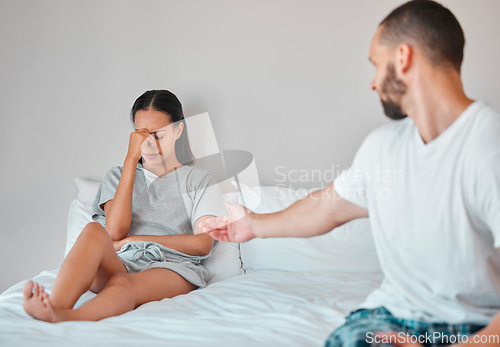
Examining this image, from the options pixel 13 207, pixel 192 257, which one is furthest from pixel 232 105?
pixel 13 207

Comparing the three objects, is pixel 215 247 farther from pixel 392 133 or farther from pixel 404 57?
pixel 404 57

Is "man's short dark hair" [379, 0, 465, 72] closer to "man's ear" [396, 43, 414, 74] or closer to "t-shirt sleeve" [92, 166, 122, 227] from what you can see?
"man's ear" [396, 43, 414, 74]

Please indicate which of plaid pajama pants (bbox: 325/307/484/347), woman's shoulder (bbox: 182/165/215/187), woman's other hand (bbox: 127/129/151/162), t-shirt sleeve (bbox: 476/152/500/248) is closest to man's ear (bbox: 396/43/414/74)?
t-shirt sleeve (bbox: 476/152/500/248)

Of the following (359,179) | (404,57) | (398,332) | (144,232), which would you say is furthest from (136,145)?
(398,332)

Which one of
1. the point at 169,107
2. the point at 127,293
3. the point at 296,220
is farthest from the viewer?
the point at 169,107

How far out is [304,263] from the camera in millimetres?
1779

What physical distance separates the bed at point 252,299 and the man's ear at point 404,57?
1.86 feet

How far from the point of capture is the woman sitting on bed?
4.17 feet

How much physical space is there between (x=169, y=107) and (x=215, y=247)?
574 millimetres

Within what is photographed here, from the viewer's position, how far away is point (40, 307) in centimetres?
114

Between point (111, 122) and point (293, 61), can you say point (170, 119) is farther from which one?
point (293, 61)

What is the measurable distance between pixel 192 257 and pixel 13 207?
104cm

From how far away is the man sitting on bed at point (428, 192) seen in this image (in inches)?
32.7

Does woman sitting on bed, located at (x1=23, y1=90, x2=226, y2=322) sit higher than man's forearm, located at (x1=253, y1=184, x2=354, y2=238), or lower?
lower
